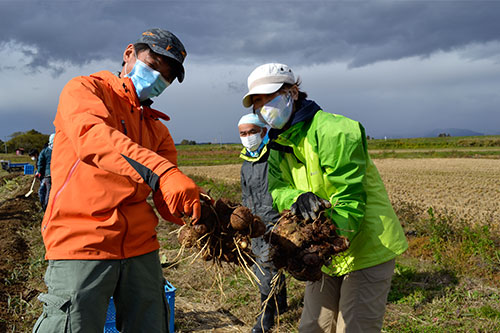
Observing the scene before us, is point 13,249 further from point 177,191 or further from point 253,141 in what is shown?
point 177,191

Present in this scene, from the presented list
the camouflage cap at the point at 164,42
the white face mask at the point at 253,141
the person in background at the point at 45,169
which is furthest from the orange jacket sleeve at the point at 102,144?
the person in background at the point at 45,169

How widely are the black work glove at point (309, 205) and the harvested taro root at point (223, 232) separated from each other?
0.31m

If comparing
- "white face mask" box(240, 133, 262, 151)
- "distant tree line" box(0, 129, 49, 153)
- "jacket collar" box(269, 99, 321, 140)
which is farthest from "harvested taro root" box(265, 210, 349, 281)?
"distant tree line" box(0, 129, 49, 153)

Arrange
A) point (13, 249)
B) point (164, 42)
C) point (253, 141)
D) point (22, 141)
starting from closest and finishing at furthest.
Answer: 1. point (164, 42)
2. point (253, 141)
3. point (13, 249)
4. point (22, 141)

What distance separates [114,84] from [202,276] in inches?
148

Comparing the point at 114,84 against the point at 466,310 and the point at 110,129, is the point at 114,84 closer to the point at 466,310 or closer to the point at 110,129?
the point at 110,129

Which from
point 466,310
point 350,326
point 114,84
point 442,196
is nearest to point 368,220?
point 350,326

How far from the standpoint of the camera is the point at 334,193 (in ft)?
7.66

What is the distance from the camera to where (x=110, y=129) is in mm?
1770

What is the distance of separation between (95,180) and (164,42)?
0.93 metres

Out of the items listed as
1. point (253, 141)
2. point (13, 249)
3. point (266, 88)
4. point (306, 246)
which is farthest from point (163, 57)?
point (13, 249)

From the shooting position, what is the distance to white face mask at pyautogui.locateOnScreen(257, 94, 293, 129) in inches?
97.7

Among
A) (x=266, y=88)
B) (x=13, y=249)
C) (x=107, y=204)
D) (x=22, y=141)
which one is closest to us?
(x=107, y=204)

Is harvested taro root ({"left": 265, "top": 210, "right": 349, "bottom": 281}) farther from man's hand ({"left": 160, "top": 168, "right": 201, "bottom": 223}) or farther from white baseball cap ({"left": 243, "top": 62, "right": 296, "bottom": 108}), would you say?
white baseball cap ({"left": 243, "top": 62, "right": 296, "bottom": 108})
